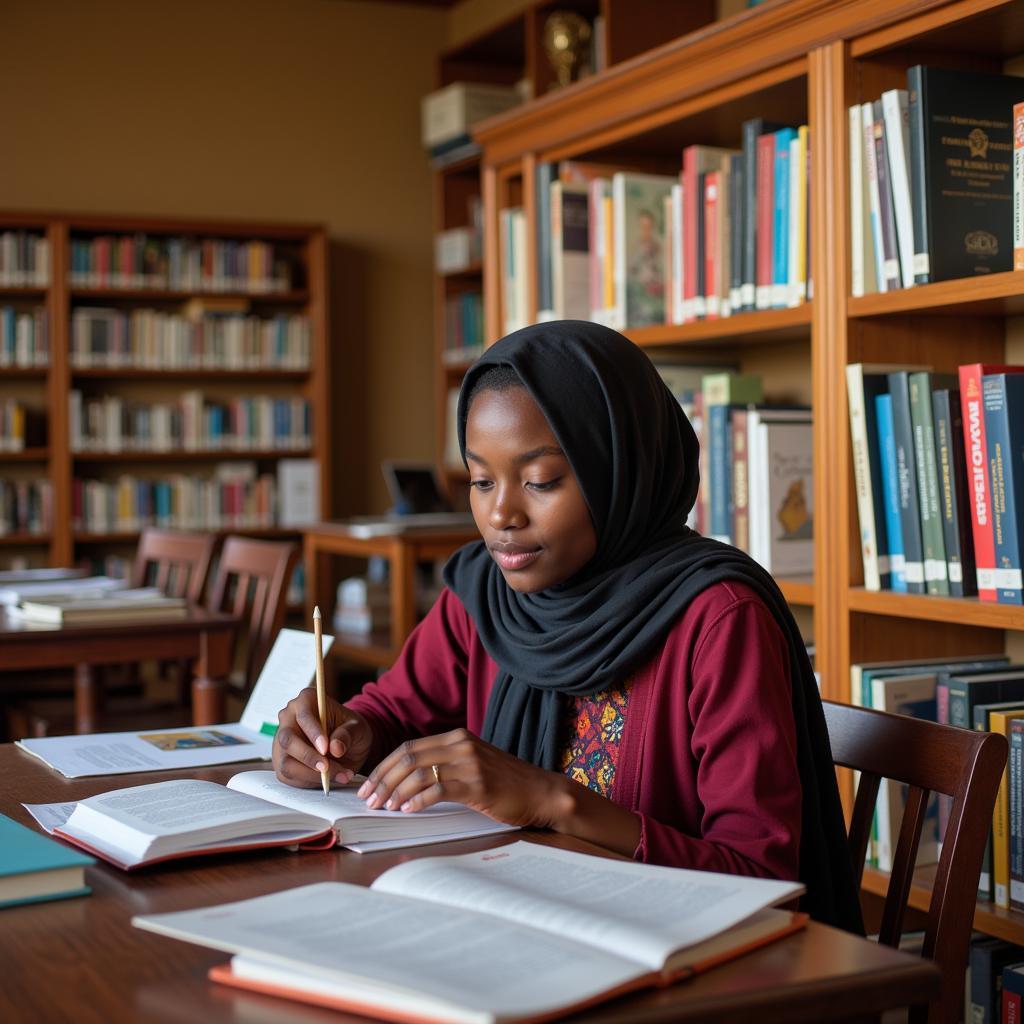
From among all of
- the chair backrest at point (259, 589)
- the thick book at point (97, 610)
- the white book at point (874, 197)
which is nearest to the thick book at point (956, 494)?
the white book at point (874, 197)

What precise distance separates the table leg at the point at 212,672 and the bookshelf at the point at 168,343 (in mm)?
2389

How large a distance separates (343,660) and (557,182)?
2.62 metres

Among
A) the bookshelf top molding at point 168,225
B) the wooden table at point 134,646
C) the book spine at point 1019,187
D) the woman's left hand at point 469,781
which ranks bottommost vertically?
the wooden table at point 134,646

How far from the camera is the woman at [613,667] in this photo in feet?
3.86

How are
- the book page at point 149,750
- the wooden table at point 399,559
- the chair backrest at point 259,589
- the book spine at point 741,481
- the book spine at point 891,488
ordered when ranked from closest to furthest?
the book page at point 149,750 < the book spine at point 891,488 < the book spine at point 741,481 < the chair backrest at point 259,589 < the wooden table at point 399,559

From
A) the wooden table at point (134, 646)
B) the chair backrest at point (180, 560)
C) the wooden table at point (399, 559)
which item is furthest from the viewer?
the wooden table at point (399, 559)

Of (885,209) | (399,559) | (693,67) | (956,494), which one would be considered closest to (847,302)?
(885,209)

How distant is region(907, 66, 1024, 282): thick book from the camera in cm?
203

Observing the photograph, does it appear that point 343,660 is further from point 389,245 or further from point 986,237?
point 986,237

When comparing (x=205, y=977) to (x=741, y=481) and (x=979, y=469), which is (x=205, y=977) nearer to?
(x=979, y=469)

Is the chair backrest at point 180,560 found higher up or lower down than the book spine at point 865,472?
lower down

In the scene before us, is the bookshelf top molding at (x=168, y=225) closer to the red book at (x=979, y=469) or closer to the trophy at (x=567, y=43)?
the trophy at (x=567, y=43)

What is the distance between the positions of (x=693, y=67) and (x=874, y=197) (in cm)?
54

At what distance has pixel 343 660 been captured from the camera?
16.8 ft
